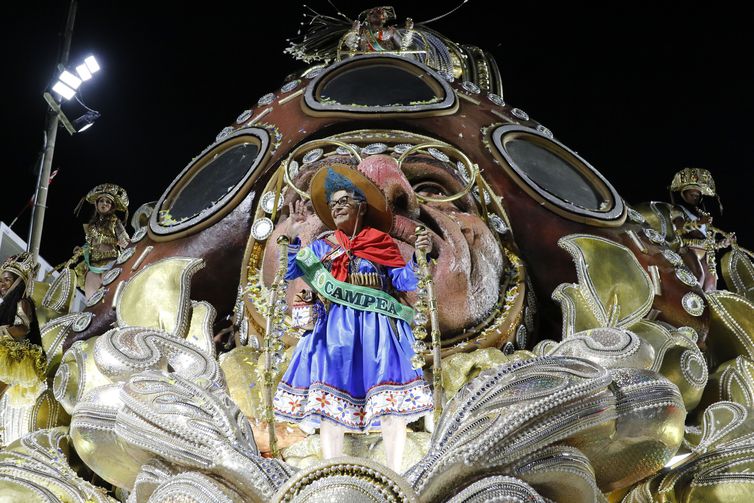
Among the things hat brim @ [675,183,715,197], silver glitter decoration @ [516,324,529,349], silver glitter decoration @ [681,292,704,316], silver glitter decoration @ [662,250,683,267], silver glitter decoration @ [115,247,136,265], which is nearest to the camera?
silver glitter decoration @ [516,324,529,349]

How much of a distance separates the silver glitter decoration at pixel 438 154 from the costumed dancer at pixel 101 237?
109 inches

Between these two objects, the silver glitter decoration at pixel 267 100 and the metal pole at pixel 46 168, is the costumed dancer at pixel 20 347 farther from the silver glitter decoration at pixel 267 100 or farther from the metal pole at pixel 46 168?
the silver glitter decoration at pixel 267 100

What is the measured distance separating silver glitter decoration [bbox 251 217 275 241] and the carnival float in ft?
0.08

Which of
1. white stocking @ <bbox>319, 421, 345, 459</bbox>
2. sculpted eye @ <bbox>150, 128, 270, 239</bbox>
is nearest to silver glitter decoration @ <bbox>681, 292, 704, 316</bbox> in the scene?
white stocking @ <bbox>319, 421, 345, 459</bbox>

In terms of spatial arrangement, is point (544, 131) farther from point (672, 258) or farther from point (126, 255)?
point (126, 255)

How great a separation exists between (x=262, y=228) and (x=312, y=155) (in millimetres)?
650

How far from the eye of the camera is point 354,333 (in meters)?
5.35

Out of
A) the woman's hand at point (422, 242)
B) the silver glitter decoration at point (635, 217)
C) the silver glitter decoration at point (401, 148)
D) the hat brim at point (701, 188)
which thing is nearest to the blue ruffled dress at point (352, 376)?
the woman's hand at point (422, 242)

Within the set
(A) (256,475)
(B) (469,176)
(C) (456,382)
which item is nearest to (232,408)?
(A) (256,475)

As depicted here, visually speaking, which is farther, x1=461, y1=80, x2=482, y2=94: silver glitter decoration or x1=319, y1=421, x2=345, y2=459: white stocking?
x1=461, y1=80, x2=482, y2=94: silver glitter decoration

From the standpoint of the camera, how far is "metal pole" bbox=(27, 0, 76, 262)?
8.66 metres

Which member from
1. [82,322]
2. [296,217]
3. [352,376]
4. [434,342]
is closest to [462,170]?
[296,217]

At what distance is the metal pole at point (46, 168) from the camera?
866 centimetres

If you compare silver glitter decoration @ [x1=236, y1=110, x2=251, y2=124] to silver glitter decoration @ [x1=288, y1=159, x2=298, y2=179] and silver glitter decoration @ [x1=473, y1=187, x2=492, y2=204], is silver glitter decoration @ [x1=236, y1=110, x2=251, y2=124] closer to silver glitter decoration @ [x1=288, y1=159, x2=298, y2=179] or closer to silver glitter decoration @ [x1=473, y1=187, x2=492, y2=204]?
silver glitter decoration @ [x1=288, y1=159, x2=298, y2=179]
